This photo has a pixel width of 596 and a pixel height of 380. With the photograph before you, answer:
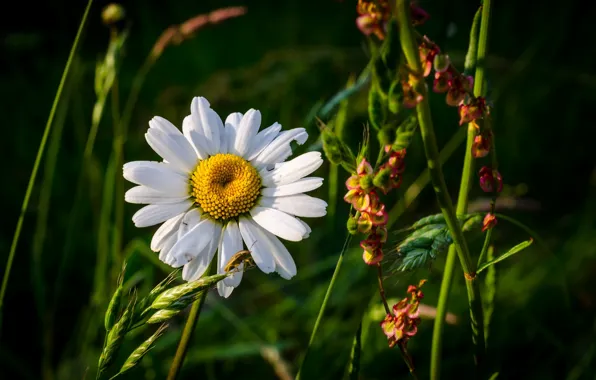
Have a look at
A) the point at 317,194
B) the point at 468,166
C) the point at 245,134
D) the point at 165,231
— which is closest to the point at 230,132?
the point at 245,134

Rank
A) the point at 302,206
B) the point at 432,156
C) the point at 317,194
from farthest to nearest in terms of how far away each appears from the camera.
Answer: the point at 317,194, the point at 302,206, the point at 432,156

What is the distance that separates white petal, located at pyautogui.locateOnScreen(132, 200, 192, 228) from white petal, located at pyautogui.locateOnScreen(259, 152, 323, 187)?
8 centimetres

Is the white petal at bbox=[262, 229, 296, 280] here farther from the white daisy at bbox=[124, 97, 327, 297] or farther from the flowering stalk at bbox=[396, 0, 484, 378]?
the flowering stalk at bbox=[396, 0, 484, 378]

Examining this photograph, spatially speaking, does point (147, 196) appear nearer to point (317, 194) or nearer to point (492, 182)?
point (492, 182)

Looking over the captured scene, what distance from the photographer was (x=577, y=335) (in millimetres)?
1109

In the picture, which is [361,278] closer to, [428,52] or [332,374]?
[332,374]

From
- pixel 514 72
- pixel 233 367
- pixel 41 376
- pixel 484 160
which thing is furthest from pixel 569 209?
pixel 41 376

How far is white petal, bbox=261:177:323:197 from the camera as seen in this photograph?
0.56 meters

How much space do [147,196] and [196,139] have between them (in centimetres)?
7

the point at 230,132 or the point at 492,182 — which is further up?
the point at 230,132

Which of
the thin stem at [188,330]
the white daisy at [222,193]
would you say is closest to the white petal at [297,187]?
the white daisy at [222,193]

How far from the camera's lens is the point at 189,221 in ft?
1.88

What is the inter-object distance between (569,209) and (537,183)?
0.34ft

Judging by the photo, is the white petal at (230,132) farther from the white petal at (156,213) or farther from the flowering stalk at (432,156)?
the flowering stalk at (432,156)
